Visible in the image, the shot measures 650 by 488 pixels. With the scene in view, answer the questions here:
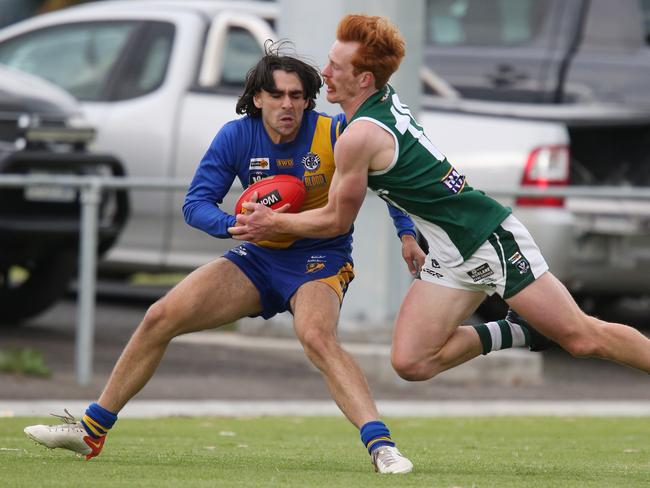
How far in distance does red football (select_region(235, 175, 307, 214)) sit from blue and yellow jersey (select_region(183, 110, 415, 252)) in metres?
0.09

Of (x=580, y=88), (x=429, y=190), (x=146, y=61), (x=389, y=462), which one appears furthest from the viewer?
(x=146, y=61)

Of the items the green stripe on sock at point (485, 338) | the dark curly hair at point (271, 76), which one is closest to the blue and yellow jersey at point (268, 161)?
the dark curly hair at point (271, 76)

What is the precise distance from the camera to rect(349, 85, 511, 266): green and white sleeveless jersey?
276 inches

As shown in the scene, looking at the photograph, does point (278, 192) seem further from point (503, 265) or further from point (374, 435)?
point (374, 435)

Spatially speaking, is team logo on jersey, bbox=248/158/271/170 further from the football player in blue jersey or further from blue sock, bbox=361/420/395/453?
blue sock, bbox=361/420/395/453

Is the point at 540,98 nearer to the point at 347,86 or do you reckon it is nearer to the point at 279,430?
the point at 279,430

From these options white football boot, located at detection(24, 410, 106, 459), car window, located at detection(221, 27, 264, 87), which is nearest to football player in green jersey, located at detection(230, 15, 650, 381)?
white football boot, located at detection(24, 410, 106, 459)

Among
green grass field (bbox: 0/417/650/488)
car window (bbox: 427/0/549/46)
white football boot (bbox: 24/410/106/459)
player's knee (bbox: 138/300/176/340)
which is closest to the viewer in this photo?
green grass field (bbox: 0/417/650/488)

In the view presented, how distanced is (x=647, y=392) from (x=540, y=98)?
8.64 ft

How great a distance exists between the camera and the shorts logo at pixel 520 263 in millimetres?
7105

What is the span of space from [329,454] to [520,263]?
1594mm

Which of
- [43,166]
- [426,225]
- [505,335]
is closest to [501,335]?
[505,335]

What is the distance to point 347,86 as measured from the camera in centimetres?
702

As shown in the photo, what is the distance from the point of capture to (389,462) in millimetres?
6824
